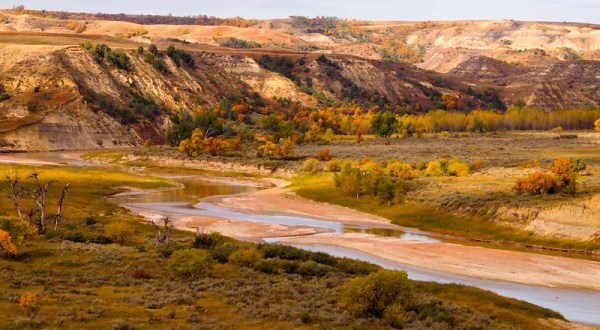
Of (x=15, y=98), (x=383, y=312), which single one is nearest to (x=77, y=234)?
(x=383, y=312)

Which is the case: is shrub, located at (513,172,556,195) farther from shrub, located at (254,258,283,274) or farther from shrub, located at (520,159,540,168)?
shrub, located at (254,258,283,274)

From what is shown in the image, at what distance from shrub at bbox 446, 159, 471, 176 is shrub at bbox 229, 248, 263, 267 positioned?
174ft

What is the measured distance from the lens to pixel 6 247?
38219 mm

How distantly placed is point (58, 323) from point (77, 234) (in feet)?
72.6

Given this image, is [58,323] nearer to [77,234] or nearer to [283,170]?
[77,234]

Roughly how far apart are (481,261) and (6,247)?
97.4 feet

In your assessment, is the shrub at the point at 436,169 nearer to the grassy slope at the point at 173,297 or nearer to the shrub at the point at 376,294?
the grassy slope at the point at 173,297

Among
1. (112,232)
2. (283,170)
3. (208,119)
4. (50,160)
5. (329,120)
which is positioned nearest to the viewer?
(112,232)

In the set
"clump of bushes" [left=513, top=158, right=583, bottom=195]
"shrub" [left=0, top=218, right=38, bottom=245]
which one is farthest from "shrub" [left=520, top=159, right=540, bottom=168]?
"shrub" [left=0, top=218, right=38, bottom=245]

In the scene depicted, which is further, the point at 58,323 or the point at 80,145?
the point at 80,145

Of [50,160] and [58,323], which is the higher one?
[58,323]

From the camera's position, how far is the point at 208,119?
14012 cm

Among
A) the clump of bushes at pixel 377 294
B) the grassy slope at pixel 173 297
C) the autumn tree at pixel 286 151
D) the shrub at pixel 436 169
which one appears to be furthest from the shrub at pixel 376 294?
the autumn tree at pixel 286 151

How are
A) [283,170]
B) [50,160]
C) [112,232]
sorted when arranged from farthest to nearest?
[50,160] → [283,170] → [112,232]
